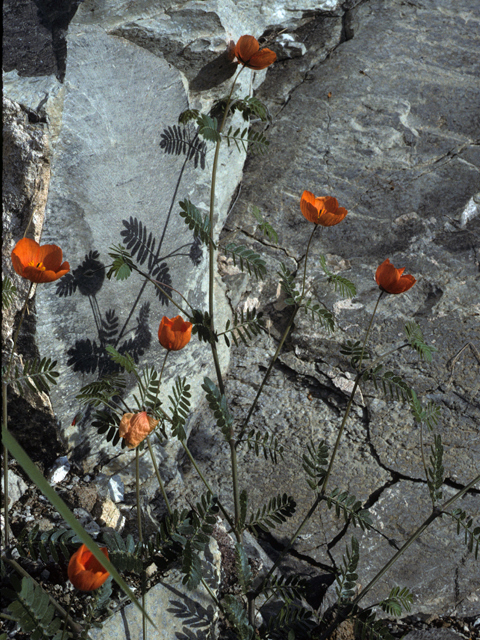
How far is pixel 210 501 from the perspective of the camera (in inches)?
50.3

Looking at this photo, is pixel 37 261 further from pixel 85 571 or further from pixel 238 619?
pixel 238 619

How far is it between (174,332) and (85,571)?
23.0 inches

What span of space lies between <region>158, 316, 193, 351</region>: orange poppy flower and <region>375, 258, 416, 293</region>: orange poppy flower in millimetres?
520

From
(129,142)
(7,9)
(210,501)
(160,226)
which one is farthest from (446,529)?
(7,9)

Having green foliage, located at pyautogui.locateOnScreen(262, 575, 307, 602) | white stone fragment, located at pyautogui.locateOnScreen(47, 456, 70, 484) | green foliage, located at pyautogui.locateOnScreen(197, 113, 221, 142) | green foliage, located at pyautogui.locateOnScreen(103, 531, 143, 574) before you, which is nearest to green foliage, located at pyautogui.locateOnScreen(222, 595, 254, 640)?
green foliage, located at pyautogui.locateOnScreen(262, 575, 307, 602)

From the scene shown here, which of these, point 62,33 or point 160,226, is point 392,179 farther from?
point 62,33

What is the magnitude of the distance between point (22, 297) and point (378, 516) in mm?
1429

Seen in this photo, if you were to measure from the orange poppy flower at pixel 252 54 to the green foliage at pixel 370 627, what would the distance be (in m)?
1.57

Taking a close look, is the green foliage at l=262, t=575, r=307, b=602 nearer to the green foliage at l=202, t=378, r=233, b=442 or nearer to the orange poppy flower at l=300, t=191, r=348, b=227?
the green foliage at l=202, t=378, r=233, b=442

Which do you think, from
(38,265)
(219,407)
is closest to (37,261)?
(38,265)

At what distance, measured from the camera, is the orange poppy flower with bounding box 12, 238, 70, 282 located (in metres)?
1.19

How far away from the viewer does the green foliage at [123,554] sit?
116 cm

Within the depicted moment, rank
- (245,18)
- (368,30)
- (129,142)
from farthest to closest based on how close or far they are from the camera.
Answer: (368,30)
(245,18)
(129,142)

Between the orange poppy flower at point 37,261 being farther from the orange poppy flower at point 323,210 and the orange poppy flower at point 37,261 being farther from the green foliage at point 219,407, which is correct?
the orange poppy flower at point 323,210
